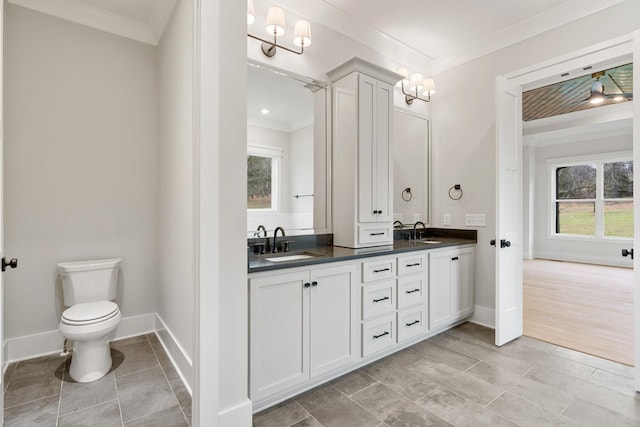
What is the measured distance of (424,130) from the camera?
3775mm

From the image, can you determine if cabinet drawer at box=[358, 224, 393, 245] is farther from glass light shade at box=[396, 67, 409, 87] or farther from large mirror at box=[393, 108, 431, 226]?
glass light shade at box=[396, 67, 409, 87]

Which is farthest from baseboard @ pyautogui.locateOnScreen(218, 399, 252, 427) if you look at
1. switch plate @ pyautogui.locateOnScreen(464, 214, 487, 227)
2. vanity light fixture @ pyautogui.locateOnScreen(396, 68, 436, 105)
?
vanity light fixture @ pyautogui.locateOnScreen(396, 68, 436, 105)

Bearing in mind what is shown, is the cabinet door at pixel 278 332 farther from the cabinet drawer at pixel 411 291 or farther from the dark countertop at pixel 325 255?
the cabinet drawer at pixel 411 291

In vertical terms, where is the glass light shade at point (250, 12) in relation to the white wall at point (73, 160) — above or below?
above

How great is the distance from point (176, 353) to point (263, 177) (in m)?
1.46

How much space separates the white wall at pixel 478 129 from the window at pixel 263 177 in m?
2.07

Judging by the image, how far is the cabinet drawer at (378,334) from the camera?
7.52 feet

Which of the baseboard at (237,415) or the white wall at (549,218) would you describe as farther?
the white wall at (549,218)

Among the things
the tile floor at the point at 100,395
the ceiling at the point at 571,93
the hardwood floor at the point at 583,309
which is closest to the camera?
the tile floor at the point at 100,395

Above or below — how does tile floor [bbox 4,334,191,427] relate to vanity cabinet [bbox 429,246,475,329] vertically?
below

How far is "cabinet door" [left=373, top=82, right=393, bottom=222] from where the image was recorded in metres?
2.71

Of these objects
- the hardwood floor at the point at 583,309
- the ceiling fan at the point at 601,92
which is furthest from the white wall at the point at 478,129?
the ceiling fan at the point at 601,92

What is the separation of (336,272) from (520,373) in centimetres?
153

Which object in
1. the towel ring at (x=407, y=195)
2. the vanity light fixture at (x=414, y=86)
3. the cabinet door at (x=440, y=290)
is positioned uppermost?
the vanity light fixture at (x=414, y=86)
